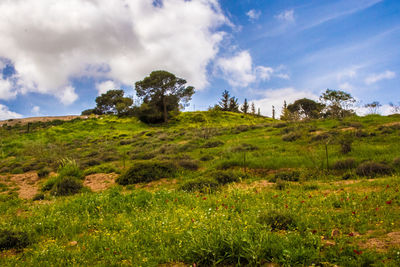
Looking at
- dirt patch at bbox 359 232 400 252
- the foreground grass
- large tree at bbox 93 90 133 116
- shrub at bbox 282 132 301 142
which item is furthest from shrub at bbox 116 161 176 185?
large tree at bbox 93 90 133 116

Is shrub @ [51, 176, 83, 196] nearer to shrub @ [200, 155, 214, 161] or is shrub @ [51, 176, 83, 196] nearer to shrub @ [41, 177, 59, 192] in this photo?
shrub @ [41, 177, 59, 192]

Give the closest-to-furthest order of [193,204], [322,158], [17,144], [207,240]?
[207,240]
[193,204]
[322,158]
[17,144]

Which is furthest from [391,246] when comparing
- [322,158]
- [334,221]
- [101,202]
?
[322,158]

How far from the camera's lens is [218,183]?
344 inches

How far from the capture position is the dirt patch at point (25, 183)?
10598 mm

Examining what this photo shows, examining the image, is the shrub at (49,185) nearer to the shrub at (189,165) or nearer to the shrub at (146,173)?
the shrub at (146,173)

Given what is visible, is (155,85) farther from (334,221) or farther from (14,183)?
(334,221)

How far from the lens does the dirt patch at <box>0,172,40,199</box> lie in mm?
10598

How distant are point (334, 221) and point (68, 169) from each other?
1274 cm

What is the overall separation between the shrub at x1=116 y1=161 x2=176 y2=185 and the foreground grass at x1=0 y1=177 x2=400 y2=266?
417 centimetres

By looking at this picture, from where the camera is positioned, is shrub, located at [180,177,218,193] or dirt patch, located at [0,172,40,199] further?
dirt patch, located at [0,172,40,199]

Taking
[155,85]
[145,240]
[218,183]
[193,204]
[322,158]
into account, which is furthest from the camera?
[155,85]

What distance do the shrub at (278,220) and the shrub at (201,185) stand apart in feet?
12.0

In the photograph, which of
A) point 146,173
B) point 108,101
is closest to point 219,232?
point 146,173
